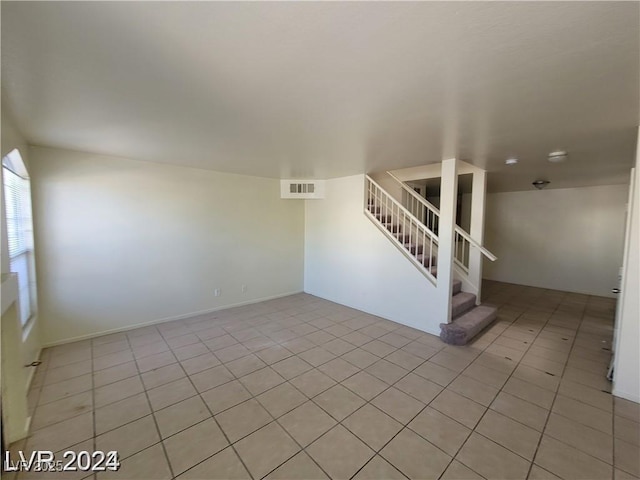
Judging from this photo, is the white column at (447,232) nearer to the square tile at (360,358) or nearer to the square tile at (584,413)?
the square tile at (360,358)

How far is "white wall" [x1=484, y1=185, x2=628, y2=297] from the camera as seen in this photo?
212 inches

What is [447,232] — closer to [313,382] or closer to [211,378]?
[313,382]

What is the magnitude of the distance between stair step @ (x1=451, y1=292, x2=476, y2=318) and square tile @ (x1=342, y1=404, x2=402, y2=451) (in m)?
2.27

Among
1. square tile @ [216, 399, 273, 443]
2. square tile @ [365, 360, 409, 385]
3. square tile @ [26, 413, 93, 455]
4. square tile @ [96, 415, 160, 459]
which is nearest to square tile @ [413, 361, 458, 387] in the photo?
square tile @ [365, 360, 409, 385]

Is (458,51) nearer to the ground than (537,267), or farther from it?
farther from it

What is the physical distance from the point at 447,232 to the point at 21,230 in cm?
513

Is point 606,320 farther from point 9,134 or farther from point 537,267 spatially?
point 9,134

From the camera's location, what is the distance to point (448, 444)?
1.78 metres

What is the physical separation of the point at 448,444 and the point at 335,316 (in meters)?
2.59

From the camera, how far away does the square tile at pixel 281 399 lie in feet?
6.97

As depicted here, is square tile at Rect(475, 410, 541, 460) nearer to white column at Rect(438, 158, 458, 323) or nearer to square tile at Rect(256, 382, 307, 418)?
square tile at Rect(256, 382, 307, 418)

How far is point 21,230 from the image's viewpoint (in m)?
2.78

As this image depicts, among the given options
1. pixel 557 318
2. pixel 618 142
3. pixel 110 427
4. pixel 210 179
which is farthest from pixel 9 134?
pixel 557 318

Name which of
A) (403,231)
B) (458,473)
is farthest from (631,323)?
(403,231)
